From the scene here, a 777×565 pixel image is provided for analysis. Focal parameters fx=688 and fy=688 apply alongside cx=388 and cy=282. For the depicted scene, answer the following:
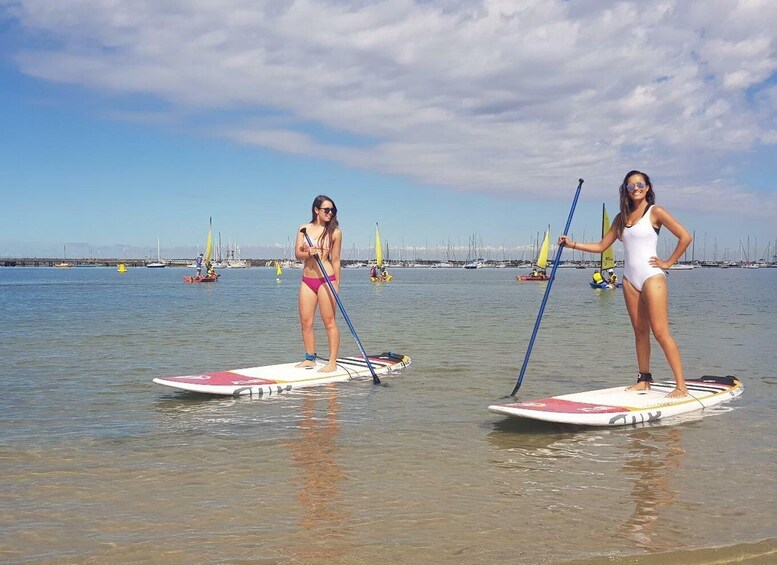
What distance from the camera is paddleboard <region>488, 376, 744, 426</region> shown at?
7.25 meters

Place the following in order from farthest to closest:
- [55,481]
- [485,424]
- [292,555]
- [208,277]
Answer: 1. [208,277]
2. [485,424]
3. [55,481]
4. [292,555]

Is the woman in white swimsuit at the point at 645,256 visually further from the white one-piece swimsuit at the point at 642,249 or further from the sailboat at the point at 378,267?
the sailboat at the point at 378,267

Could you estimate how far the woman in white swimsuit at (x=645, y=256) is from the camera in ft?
26.2

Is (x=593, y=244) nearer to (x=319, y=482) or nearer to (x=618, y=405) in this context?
(x=618, y=405)

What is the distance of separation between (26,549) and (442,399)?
5.87 m

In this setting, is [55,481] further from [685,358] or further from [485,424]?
[685,358]

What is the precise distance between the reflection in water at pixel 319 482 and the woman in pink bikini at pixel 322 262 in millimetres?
1967

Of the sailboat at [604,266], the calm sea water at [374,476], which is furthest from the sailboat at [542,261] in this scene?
the calm sea water at [374,476]

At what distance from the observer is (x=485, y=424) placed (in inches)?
308

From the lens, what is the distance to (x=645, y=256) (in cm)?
805

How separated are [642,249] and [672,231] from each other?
39cm

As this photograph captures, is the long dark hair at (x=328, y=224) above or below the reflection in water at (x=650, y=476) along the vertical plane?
above

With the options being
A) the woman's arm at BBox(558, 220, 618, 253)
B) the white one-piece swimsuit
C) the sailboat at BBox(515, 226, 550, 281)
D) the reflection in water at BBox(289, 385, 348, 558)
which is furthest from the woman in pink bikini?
Result: the sailboat at BBox(515, 226, 550, 281)

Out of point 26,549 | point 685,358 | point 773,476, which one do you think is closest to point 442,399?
point 773,476
